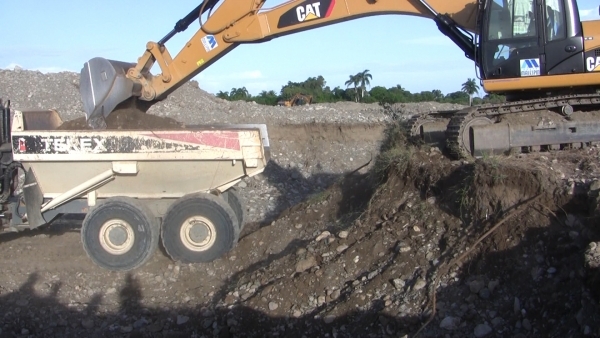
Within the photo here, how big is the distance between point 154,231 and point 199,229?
513 millimetres

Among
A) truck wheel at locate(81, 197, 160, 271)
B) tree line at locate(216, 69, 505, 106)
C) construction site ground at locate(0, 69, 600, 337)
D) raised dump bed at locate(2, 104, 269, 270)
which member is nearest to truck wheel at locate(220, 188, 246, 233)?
construction site ground at locate(0, 69, 600, 337)

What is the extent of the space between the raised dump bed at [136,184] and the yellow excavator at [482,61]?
0.70m

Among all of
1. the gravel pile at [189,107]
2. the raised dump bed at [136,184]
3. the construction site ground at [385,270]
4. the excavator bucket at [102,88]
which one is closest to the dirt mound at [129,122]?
the excavator bucket at [102,88]

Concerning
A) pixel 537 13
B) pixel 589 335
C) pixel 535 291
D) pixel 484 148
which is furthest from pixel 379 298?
pixel 537 13

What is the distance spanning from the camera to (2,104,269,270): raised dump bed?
8305 millimetres

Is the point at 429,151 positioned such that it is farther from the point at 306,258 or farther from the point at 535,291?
the point at 535,291

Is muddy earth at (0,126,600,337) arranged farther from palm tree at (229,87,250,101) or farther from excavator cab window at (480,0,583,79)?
palm tree at (229,87,250,101)

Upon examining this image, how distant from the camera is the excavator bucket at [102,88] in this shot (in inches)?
345

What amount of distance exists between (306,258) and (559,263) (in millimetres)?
2635

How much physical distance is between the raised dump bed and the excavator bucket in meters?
0.60

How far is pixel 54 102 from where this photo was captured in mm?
20547

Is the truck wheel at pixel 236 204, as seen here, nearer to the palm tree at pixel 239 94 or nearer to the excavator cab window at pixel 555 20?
the excavator cab window at pixel 555 20

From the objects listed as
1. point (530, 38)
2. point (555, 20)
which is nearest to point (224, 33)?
point (530, 38)

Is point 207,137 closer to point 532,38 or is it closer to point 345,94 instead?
point 532,38
